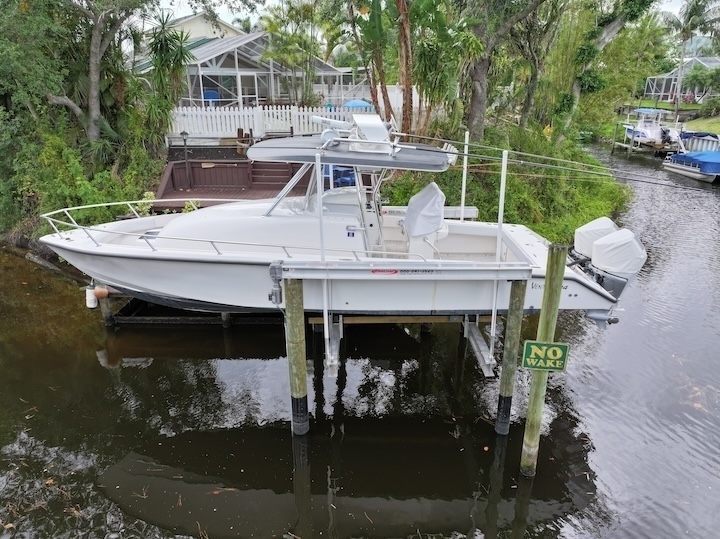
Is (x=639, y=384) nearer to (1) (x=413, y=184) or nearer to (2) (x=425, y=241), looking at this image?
(2) (x=425, y=241)

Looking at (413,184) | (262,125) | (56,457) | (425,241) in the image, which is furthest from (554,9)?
(56,457)

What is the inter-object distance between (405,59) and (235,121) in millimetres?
5650

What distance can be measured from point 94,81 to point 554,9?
40.7ft

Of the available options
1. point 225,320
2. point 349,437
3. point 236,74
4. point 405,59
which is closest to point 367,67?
point 405,59

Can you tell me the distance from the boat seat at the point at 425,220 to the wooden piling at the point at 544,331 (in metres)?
1.89

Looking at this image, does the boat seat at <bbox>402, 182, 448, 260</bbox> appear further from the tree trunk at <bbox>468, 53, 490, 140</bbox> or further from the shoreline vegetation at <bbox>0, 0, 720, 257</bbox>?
the tree trunk at <bbox>468, 53, 490, 140</bbox>

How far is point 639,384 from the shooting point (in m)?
7.65

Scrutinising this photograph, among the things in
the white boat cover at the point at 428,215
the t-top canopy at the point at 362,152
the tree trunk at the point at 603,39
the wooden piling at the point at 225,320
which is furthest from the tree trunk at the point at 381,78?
the wooden piling at the point at 225,320

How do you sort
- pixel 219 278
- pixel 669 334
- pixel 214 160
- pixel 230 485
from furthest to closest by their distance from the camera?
pixel 214 160
pixel 669 334
pixel 219 278
pixel 230 485

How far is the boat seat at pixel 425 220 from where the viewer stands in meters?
6.76

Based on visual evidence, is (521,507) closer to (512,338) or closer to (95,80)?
(512,338)

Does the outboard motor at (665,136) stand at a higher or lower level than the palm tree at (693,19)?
lower

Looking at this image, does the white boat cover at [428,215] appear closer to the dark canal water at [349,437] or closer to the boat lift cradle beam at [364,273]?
the boat lift cradle beam at [364,273]

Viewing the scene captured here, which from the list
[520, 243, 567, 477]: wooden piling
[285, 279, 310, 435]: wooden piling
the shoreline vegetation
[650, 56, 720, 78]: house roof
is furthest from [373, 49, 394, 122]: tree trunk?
[650, 56, 720, 78]: house roof
